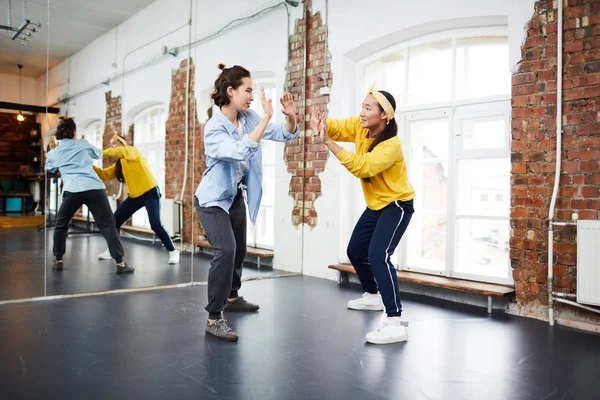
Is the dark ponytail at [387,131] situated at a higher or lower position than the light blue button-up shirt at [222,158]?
higher

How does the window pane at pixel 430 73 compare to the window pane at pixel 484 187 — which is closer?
the window pane at pixel 484 187

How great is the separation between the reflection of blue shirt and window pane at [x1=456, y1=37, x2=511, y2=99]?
2.99 m

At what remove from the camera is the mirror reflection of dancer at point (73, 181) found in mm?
3820

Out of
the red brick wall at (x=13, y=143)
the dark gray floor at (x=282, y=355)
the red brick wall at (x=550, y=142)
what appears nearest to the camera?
the dark gray floor at (x=282, y=355)

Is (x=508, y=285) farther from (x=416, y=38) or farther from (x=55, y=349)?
(x=55, y=349)

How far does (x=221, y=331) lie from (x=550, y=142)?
246 cm

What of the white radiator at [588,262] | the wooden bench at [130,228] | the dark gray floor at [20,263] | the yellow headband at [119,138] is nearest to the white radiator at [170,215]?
the wooden bench at [130,228]

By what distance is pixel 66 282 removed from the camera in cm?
386

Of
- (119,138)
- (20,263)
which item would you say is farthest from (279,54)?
(20,263)

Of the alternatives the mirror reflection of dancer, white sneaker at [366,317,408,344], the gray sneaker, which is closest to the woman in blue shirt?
the gray sneaker

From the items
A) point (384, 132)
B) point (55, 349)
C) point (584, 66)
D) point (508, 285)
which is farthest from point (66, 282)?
point (584, 66)

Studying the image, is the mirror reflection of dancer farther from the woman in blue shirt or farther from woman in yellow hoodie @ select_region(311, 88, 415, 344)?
woman in yellow hoodie @ select_region(311, 88, 415, 344)

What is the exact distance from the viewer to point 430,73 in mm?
4355

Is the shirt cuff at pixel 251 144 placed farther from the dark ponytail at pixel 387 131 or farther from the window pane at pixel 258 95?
the window pane at pixel 258 95
